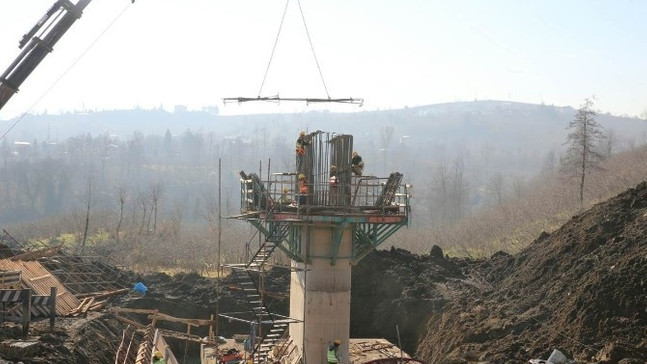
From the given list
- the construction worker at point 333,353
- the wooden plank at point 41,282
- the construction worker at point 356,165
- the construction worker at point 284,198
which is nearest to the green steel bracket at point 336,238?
the construction worker at point 284,198

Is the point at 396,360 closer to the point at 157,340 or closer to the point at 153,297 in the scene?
the point at 157,340

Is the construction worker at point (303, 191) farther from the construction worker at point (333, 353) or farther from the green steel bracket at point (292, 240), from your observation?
the construction worker at point (333, 353)

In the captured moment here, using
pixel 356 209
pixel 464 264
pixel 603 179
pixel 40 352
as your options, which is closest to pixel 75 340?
pixel 40 352

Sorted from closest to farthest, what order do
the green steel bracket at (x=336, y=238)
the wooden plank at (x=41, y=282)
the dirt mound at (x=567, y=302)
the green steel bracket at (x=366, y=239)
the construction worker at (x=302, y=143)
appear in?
the dirt mound at (x=567, y=302) < the green steel bracket at (x=336, y=238) < the green steel bracket at (x=366, y=239) < the construction worker at (x=302, y=143) < the wooden plank at (x=41, y=282)

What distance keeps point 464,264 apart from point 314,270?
19719 millimetres

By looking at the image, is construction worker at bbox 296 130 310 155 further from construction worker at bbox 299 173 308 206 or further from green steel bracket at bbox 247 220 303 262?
green steel bracket at bbox 247 220 303 262

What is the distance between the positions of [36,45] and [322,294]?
12220 mm

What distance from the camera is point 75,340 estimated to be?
3009 cm

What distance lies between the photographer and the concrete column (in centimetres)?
2718

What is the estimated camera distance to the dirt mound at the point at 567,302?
25.3m

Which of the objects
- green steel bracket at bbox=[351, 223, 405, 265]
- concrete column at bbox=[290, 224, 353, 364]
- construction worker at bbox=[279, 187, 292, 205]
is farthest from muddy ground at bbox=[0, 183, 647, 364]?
construction worker at bbox=[279, 187, 292, 205]

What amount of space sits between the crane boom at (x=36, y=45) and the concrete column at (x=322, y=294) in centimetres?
1021

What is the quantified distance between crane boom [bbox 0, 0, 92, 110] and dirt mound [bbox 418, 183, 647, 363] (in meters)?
16.8

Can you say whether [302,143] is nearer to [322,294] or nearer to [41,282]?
[322,294]
